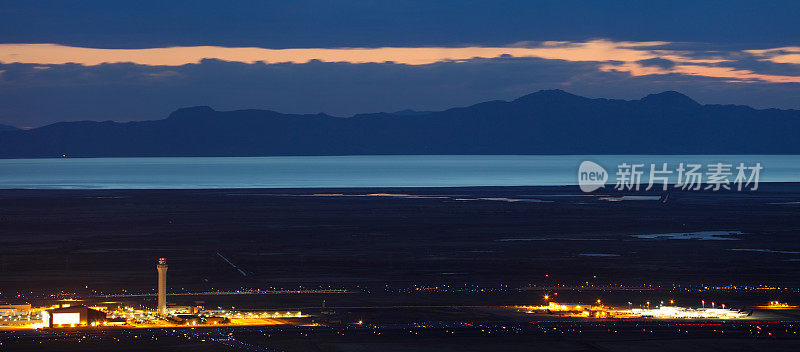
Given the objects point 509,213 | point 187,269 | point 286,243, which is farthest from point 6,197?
point 187,269

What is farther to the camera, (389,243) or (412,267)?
(389,243)

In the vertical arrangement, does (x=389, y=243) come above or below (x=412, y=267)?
above

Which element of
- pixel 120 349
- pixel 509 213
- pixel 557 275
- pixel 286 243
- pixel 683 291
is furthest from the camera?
pixel 509 213

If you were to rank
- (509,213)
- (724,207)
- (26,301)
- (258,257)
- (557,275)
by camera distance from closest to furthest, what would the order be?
(26,301) → (557,275) → (258,257) → (509,213) → (724,207)

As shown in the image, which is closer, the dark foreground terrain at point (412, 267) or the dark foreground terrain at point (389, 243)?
the dark foreground terrain at point (412, 267)

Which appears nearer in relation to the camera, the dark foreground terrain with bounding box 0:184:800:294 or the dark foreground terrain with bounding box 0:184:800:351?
the dark foreground terrain with bounding box 0:184:800:351

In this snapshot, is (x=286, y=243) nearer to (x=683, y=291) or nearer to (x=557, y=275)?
(x=557, y=275)

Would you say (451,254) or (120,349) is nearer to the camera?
(120,349)

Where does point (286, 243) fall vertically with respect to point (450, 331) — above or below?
above

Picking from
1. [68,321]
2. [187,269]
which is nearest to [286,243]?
[187,269]

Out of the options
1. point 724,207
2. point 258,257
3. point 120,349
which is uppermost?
point 724,207
